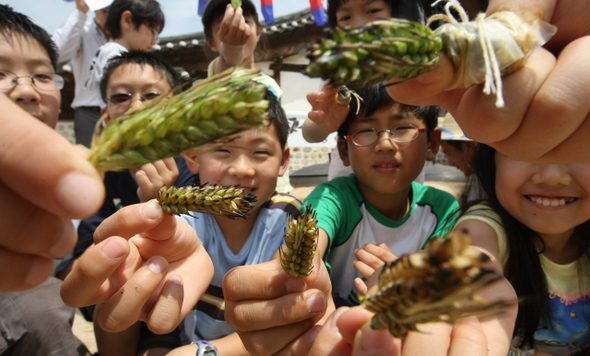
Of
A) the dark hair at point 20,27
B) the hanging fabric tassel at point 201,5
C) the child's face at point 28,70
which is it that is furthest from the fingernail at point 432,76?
the hanging fabric tassel at point 201,5

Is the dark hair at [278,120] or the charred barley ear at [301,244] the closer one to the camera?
the charred barley ear at [301,244]

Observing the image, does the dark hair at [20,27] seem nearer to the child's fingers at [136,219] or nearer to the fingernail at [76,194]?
the child's fingers at [136,219]

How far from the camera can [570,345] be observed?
186 centimetres

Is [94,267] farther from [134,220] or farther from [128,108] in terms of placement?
[128,108]

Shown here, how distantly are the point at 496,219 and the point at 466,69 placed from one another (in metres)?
1.39

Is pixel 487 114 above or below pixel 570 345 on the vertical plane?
above

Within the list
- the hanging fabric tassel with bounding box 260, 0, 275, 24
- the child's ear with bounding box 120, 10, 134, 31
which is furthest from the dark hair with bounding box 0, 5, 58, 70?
the hanging fabric tassel with bounding box 260, 0, 275, 24

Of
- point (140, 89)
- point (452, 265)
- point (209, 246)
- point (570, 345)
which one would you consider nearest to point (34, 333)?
point (209, 246)

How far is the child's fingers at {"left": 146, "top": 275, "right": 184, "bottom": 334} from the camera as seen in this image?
1.23 meters

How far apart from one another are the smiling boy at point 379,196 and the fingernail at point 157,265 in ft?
3.41

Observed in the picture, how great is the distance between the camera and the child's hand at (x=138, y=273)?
3.53 ft

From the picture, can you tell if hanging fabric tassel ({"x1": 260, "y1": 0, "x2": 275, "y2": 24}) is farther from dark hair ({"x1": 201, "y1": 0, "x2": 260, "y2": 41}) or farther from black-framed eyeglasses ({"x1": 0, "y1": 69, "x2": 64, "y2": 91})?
black-framed eyeglasses ({"x1": 0, "y1": 69, "x2": 64, "y2": 91})

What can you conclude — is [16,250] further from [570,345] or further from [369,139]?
[570,345]

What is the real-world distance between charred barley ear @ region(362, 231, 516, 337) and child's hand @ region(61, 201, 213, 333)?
2.80 feet
